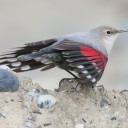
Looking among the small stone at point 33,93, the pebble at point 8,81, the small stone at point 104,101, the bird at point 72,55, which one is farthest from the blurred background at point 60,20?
the pebble at point 8,81

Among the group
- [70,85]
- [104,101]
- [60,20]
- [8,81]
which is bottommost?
[60,20]

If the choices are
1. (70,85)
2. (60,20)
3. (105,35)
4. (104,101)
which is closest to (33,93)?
(70,85)

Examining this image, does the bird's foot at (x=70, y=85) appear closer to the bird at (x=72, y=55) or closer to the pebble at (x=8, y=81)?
the bird at (x=72, y=55)

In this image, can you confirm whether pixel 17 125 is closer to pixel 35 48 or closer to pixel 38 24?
pixel 35 48

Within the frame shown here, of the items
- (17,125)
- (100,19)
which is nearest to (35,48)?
(17,125)

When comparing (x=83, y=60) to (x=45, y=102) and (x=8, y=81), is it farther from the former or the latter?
(x=8, y=81)

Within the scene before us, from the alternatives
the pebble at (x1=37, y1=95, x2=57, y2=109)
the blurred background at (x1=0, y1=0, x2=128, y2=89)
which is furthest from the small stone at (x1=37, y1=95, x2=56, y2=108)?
the blurred background at (x1=0, y1=0, x2=128, y2=89)
